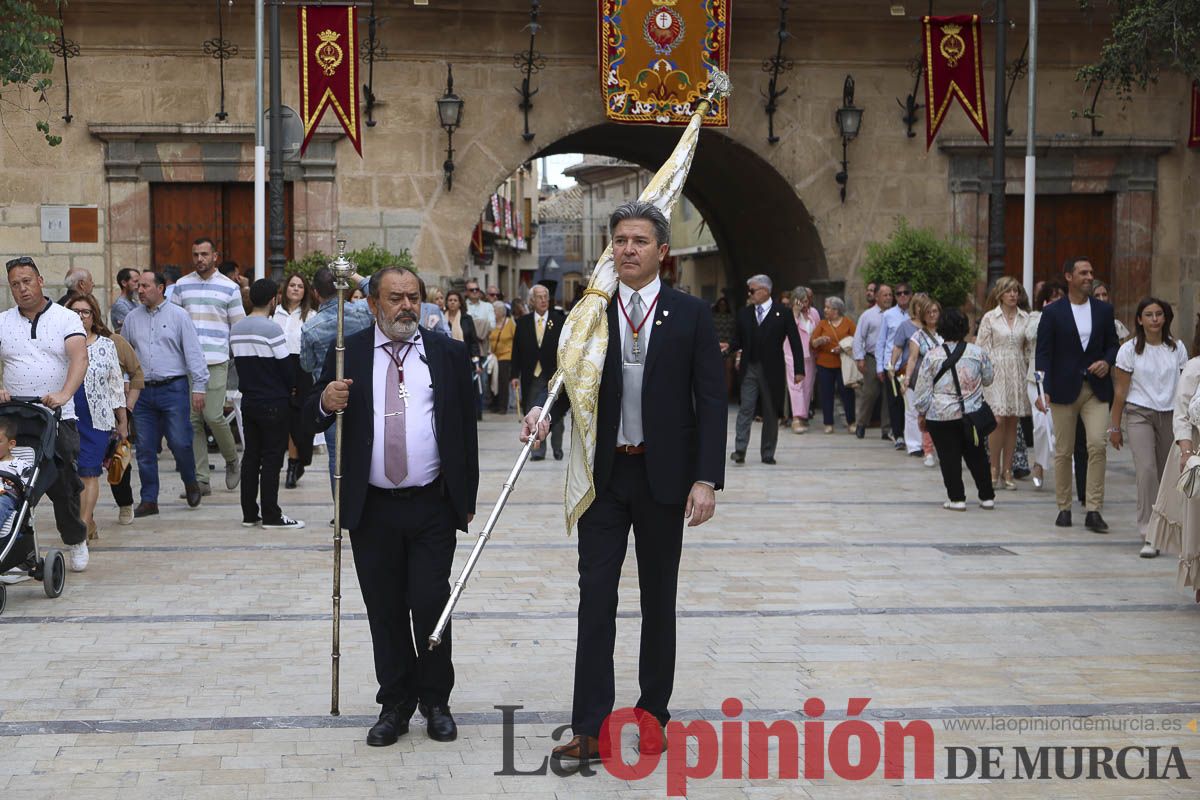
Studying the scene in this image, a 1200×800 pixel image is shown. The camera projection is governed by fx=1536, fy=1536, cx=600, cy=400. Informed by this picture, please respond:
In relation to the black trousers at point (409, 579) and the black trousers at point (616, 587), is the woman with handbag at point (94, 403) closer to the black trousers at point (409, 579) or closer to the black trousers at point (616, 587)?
the black trousers at point (409, 579)

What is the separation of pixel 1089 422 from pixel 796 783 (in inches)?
254

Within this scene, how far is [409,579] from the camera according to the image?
5.94 meters

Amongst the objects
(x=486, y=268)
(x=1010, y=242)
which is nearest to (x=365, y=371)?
(x=1010, y=242)

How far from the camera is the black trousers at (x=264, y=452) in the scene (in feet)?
36.1

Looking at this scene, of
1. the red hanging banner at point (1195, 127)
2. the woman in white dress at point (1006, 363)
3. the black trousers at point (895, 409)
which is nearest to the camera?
the woman in white dress at point (1006, 363)

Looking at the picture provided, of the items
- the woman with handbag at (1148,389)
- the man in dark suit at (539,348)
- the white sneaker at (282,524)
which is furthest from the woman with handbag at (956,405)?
the white sneaker at (282,524)

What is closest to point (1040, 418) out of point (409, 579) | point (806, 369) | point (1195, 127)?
point (806, 369)

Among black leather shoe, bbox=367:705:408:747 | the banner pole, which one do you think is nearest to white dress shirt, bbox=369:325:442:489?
black leather shoe, bbox=367:705:408:747

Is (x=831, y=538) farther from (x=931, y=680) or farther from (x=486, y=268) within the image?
(x=486, y=268)

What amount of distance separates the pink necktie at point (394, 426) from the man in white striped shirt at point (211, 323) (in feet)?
A: 22.0

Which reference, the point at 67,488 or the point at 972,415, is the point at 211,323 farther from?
the point at 972,415

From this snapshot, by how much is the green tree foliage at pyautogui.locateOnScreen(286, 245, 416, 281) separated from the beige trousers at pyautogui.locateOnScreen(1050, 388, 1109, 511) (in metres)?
8.83

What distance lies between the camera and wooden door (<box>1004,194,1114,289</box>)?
71.4 feet

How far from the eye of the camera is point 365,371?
591 centimetres
